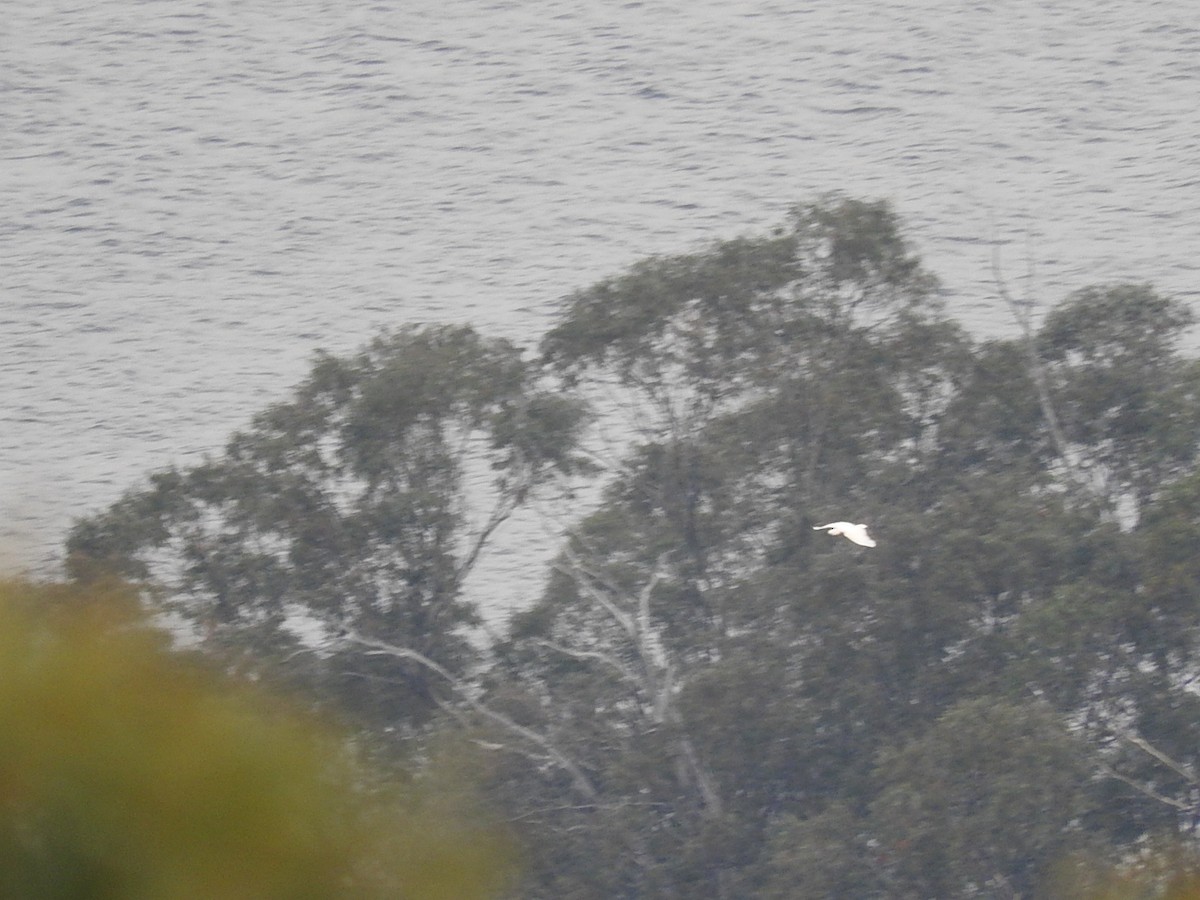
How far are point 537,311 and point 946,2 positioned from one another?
113 feet

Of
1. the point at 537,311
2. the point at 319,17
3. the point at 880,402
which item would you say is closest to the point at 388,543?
the point at 880,402

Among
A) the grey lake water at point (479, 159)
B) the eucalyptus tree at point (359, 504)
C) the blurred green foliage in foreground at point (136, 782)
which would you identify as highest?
the blurred green foliage in foreground at point (136, 782)

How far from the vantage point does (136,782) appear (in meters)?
4.26

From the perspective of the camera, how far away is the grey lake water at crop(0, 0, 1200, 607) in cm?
6875

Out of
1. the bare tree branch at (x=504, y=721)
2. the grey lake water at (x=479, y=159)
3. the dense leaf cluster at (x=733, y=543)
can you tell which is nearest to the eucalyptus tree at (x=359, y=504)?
the dense leaf cluster at (x=733, y=543)

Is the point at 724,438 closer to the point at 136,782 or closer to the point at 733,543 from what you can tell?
the point at 733,543

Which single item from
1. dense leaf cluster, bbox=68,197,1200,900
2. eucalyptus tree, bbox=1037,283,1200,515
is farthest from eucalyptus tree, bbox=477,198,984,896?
eucalyptus tree, bbox=1037,283,1200,515

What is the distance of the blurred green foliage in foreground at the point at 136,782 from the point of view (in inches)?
160

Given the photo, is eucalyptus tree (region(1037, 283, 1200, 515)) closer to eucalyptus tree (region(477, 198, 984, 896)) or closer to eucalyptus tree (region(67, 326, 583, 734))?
eucalyptus tree (region(477, 198, 984, 896))

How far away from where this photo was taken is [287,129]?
89375 millimetres

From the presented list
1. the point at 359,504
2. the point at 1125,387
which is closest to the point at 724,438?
the point at 359,504

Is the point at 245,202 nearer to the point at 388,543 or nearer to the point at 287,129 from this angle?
the point at 287,129

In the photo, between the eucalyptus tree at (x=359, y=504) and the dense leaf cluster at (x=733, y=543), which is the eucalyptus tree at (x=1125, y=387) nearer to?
the dense leaf cluster at (x=733, y=543)

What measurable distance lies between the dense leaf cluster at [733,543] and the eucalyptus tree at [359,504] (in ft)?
0.11
